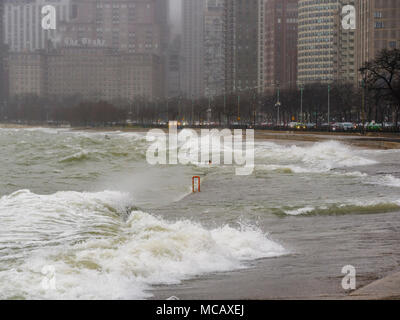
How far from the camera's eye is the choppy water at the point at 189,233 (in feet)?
38.9

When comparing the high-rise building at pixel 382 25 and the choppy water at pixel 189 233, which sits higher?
the high-rise building at pixel 382 25

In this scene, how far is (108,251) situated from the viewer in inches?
530

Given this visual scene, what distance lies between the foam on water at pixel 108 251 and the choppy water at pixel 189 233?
25mm

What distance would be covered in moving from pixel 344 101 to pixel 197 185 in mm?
106601

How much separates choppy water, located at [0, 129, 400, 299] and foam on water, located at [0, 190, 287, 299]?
0.03m

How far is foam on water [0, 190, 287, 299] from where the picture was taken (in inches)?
441

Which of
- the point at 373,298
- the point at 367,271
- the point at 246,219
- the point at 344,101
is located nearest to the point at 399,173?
the point at 246,219

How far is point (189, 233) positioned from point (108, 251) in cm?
211

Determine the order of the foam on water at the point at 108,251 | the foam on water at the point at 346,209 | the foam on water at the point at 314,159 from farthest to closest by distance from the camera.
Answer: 1. the foam on water at the point at 314,159
2. the foam on water at the point at 346,209
3. the foam on water at the point at 108,251

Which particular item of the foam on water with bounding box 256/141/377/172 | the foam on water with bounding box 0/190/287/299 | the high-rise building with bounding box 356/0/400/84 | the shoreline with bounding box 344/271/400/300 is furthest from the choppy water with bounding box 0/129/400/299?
the high-rise building with bounding box 356/0/400/84

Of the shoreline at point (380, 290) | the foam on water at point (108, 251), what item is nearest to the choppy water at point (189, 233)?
the foam on water at point (108, 251)

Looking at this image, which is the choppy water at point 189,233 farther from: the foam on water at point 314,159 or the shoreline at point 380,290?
the foam on water at point 314,159

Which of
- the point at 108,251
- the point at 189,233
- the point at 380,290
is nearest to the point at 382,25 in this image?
the point at 189,233

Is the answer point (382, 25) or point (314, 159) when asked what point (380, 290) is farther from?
point (382, 25)
